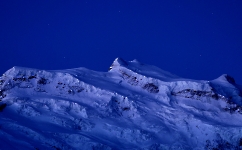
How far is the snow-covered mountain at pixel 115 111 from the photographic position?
506 inches

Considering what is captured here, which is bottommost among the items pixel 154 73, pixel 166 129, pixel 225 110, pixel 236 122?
pixel 166 129

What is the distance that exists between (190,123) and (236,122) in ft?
12.1

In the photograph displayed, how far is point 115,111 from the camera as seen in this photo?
16.5 meters

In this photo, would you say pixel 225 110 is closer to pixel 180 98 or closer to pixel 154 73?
pixel 180 98

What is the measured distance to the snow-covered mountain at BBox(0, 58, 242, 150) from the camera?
12.9 metres

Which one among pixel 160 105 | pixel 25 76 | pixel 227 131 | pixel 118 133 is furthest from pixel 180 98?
pixel 25 76

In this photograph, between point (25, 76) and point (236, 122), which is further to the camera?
point (25, 76)

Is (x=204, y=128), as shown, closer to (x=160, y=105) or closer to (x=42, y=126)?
(x=160, y=105)

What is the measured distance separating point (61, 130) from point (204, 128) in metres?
10.0

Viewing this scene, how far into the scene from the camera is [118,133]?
14078 millimetres

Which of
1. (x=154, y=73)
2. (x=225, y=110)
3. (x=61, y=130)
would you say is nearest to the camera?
(x=61, y=130)

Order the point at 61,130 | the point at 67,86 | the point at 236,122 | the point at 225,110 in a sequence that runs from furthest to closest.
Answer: the point at 67,86
the point at 225,110
the point at 236,122
the point at 61,130

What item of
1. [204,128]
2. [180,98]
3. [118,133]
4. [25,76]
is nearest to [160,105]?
[180,98]

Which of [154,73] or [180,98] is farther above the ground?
[154,73]
